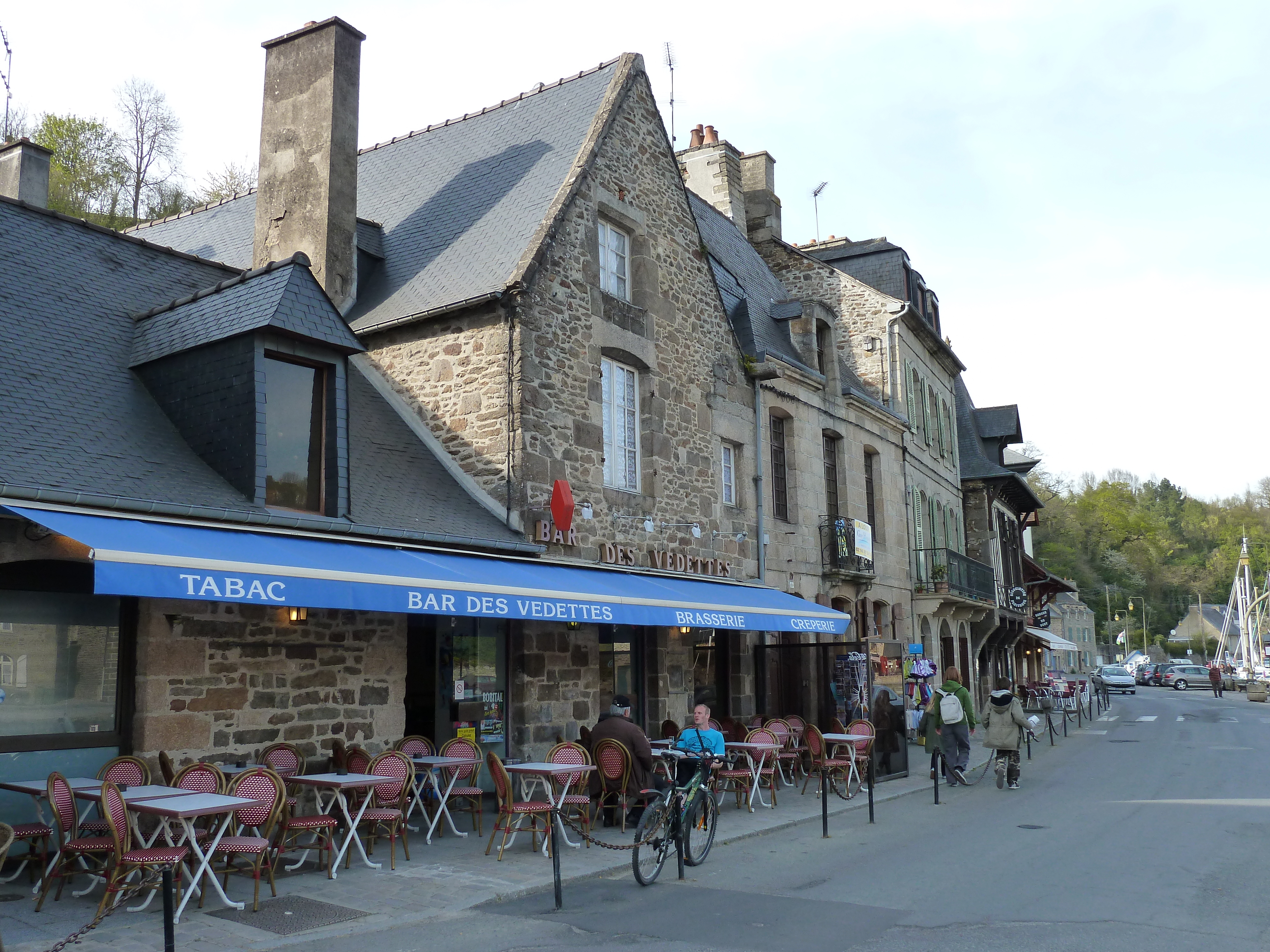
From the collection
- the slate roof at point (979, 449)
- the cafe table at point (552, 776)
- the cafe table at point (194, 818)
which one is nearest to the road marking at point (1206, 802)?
the cafe table at point (552, 776)

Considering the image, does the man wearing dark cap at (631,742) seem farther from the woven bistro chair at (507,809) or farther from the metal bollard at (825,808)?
the metal bollard at (825,808)

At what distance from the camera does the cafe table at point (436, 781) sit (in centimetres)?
853

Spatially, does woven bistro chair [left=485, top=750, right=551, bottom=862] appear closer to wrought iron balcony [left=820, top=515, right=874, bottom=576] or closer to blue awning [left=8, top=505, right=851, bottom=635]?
blue awning [left=8, top=505, right=851, bottom=635]

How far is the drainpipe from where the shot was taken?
15.1 metres

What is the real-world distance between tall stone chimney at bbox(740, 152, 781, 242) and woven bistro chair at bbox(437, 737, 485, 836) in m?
14.5

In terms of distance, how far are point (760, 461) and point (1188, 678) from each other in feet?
163

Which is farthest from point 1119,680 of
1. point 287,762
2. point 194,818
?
point 194,818

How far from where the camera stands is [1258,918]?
6.20m

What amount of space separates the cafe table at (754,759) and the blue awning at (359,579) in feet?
4.09

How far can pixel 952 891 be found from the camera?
273 inches

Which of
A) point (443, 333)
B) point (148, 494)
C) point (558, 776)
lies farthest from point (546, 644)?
point (148, 494)

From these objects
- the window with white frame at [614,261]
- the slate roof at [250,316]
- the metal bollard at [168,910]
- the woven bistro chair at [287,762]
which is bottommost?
the metal bollard at [168,910]

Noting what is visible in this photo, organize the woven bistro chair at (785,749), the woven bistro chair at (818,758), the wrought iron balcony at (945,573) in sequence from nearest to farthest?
1. the woven bistro chair at (818,758)
2. the woven bistro chair at (785,749)
3. the wrought iron balcony at (945,573)

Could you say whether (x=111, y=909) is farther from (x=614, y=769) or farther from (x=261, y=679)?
(x=614, y=769)
